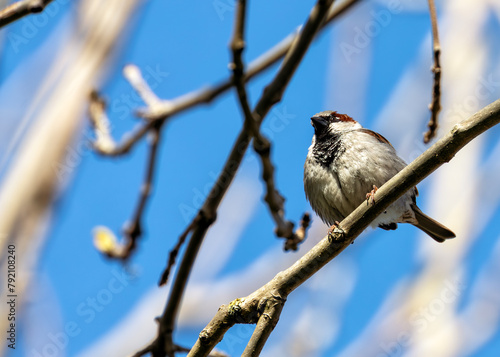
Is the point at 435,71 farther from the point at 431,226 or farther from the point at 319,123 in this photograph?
the point at 431,226

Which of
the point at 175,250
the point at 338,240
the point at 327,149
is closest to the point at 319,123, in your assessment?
the point at 327,149

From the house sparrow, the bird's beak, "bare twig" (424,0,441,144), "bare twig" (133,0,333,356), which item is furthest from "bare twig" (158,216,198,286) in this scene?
the bird's beak

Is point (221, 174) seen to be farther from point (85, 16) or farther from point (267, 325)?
point (85, 16)

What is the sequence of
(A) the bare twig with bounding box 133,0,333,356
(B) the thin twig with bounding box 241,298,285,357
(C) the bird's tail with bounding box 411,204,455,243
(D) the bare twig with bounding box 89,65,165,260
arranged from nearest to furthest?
1. (B) the thin twig with bounding box 241,298,285,357
2. (A) the bare twig with bounding box 133,0,333,356
3. (D) the bare twig with bounding box 89,65,165,260
4. (C) the bird's tail with bounding box 411,204,455,243

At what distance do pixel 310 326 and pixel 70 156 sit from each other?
2.82 metres

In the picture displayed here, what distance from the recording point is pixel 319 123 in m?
4.17

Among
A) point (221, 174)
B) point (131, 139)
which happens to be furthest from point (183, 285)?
point (131, 139)

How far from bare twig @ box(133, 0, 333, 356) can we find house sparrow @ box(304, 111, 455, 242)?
987 millimetres

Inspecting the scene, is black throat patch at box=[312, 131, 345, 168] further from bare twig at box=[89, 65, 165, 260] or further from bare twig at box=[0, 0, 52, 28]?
bare twig at box=[0, 0, 52, 28]

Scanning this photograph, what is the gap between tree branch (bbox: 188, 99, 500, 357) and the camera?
1983mm

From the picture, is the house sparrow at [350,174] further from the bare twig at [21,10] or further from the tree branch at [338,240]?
the bare twig at [21,10]

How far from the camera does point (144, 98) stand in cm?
339

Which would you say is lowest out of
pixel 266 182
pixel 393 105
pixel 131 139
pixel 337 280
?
pixel 266 182

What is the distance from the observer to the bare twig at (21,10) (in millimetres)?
2059
